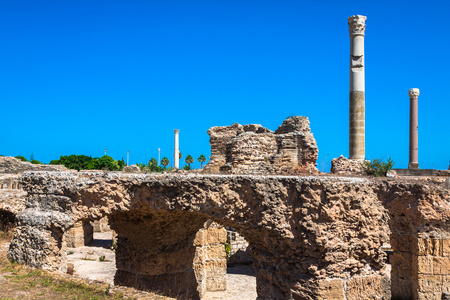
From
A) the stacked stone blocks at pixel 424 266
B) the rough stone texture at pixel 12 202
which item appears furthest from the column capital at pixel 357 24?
the rough stone texture at pixel 12 202

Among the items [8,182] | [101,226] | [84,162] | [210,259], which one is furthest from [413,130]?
[84,162]

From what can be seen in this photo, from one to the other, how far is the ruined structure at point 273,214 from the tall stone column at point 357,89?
33.2 ft

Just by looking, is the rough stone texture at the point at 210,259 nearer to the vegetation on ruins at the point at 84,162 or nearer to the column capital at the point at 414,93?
the column capital at the point at 414,93

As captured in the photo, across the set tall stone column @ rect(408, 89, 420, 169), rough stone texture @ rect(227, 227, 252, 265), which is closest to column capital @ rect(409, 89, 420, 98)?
tall stone column @ rect(408, 89, 420, 169)

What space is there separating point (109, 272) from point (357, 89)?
12.3 meters

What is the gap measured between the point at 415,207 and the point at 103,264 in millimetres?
9634

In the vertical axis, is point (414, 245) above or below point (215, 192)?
below

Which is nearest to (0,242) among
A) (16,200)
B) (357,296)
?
(16,200)

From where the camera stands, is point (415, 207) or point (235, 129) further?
point (235, 129)

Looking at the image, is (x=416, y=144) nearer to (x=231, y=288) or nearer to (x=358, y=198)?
(x=231, y=288)

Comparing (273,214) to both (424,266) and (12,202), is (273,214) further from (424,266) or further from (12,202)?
(12,202)

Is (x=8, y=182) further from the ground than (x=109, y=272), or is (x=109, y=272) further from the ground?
(x=8, y=182)

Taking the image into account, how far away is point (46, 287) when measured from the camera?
587 cm

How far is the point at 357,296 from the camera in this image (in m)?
5.89
